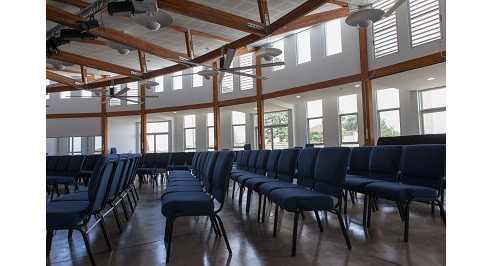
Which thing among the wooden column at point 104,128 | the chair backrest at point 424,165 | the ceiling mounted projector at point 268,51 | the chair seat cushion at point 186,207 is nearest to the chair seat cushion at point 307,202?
the chair seat cushion at point 186,207

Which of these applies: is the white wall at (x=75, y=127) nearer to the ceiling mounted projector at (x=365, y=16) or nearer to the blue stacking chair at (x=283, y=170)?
the blue stacking chair at (x=283, y=170)

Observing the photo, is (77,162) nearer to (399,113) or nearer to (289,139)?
(289,139)

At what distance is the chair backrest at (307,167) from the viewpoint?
3.12 meters

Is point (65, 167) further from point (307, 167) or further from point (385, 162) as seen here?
point (385, 162)

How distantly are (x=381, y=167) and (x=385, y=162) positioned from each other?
88 mm

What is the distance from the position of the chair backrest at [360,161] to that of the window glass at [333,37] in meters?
5.92

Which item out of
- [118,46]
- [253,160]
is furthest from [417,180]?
[118,46]

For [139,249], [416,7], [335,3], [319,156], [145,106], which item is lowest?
[139,249]

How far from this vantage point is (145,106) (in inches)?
562

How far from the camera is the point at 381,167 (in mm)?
3625

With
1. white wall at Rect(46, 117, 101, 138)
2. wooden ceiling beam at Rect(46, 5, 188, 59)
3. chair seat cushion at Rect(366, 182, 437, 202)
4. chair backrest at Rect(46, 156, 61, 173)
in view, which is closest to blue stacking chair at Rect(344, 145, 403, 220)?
chair seat cushion at Rect(366, 182, 437, 202)

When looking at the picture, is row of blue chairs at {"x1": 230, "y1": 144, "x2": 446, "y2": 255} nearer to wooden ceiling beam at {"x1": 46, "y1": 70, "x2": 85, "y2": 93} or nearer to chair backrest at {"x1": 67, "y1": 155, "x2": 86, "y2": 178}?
chair backrest at {"x1": 67, "y1": 155, "x2": 86, "y2": 178}
